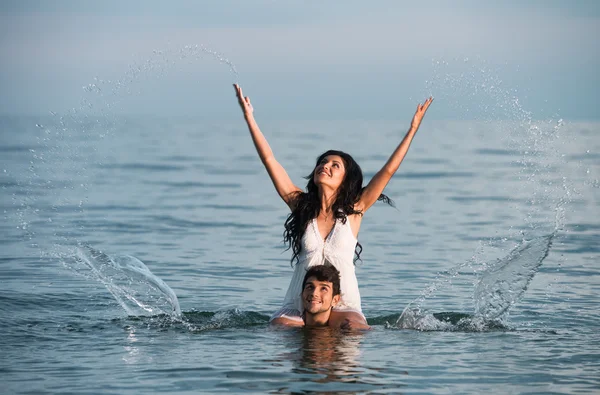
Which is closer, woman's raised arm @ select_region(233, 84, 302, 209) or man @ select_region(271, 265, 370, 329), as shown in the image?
man @ select_region(271, 265, 370, 329)

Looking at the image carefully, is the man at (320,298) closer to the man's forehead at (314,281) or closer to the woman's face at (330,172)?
the man's forehead at (314,281)

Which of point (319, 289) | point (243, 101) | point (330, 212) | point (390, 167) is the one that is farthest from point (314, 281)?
point (243, 101)

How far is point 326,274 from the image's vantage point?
8.92 m

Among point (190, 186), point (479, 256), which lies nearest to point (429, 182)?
point (190, 186)

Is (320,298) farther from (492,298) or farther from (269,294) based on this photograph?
(269,294)

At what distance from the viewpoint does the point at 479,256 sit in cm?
1492

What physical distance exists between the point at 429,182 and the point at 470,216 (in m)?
8.17

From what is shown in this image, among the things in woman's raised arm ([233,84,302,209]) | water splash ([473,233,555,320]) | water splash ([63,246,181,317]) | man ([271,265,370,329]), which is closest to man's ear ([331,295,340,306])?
man ([271,265,370,329])

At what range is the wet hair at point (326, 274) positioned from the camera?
29.2ft

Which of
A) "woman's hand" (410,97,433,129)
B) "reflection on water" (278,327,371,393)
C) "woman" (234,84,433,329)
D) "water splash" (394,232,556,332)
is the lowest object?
"reflection on water" (278,327,371,393)

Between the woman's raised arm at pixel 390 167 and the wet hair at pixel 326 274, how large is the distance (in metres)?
0.77

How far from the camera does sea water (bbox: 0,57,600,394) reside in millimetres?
7582

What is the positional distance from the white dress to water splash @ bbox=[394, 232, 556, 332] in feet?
2.31

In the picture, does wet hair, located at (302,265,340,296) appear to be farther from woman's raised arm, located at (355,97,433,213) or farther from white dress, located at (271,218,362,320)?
woman's raised arm, located at (355,97,433,213)
